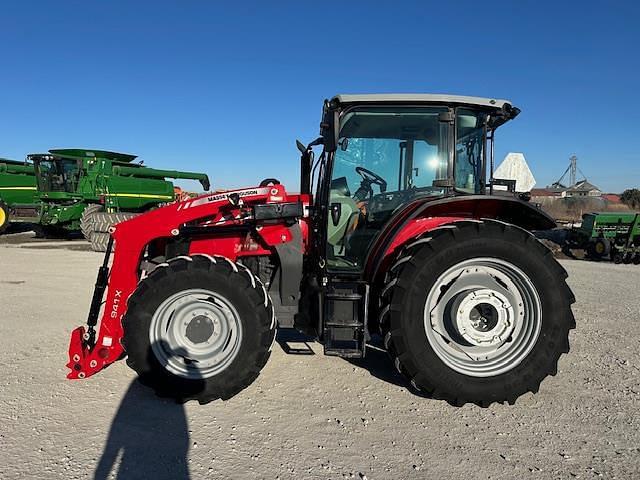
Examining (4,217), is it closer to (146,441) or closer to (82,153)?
(82,153)

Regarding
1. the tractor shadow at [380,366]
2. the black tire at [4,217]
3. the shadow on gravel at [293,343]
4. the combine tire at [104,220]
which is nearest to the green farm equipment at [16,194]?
the black tire at [4,217]

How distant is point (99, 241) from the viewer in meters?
12.5

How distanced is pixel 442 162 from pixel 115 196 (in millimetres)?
14003

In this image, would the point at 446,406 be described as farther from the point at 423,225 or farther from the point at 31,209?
the point at 31,209

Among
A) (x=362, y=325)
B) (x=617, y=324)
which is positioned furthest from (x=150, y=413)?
(x=617, y=324)

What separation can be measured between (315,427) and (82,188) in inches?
578

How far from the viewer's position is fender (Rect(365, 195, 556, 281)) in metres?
3.24

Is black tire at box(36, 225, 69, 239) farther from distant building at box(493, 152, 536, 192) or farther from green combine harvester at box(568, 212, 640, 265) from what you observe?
green combine harvester at box(568, 212, 640, 265)

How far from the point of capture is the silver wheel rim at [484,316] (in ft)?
10.4

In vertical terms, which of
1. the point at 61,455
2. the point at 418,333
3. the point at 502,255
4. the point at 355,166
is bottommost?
the point at 61,455

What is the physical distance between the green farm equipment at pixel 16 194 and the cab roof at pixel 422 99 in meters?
16.0

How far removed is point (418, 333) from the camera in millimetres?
3043

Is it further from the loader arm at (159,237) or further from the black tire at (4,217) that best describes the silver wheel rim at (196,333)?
the black tire at (4,217)

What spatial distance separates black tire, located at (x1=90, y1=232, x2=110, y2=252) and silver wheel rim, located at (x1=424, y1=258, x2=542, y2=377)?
37.6ft
